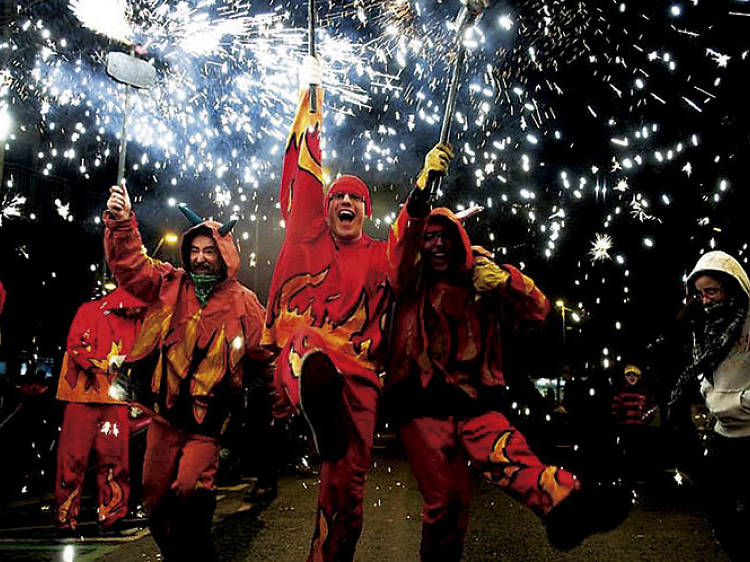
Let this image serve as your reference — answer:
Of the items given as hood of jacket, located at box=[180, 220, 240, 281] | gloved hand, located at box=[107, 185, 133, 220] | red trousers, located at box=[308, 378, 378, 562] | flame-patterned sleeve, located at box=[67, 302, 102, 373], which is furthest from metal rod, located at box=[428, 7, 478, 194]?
flame-patterned sleeve, located at box=[67, 302, 102, 373]

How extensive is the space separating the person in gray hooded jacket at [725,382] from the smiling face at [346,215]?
2.18 m

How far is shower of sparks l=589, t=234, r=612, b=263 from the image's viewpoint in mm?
16234

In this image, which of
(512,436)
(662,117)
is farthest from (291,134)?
(662,117)

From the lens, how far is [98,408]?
6688mm

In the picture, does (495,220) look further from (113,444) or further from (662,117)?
(113,444)

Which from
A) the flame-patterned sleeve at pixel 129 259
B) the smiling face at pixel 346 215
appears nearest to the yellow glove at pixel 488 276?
the smiling face at pixel 346 215

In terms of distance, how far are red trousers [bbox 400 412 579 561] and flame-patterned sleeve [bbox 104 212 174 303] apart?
6.25ft

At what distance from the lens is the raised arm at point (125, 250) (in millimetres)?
4281

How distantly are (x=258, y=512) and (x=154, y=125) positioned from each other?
538 cm

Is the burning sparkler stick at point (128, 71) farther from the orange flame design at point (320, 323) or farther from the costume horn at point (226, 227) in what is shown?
the orange flame design at point (320, 323)

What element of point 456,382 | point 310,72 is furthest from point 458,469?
point 310,72

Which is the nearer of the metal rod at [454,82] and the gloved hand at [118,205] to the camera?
the metal rod at [454,82]

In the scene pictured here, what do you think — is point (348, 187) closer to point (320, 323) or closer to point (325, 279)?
point (325, 279)

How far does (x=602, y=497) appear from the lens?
10.8 ft
